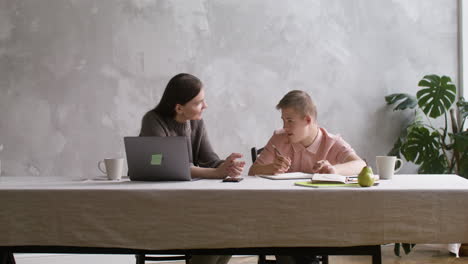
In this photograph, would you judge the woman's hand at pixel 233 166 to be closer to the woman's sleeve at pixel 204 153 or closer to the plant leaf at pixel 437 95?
the woman's sleeve at pixel 204 153

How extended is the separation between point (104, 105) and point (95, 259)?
1057 millimetres

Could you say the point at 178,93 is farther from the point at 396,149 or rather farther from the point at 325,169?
the point at 396,149

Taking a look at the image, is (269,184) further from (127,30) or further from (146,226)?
(127,30)

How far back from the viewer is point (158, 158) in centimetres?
190

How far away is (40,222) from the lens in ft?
5.53

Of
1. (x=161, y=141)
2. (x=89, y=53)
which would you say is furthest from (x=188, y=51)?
(x=161, y=141)

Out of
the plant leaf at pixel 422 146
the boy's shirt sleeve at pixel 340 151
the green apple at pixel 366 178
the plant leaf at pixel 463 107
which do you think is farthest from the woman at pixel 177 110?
the plant leaf at pixel 463 107

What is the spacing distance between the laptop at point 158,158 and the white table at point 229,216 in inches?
8.1

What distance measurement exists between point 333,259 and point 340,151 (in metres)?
1.38

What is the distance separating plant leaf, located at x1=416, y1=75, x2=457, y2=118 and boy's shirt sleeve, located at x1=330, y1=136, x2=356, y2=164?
147cm

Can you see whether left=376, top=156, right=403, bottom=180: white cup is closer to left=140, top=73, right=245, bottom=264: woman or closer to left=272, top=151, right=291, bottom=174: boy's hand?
left=272, top=151, right=291, bottom=174: boy's hand

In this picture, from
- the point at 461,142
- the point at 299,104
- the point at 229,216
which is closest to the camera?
the point at 229,216

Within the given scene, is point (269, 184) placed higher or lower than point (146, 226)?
higher

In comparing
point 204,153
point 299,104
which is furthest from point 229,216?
point 204,153
